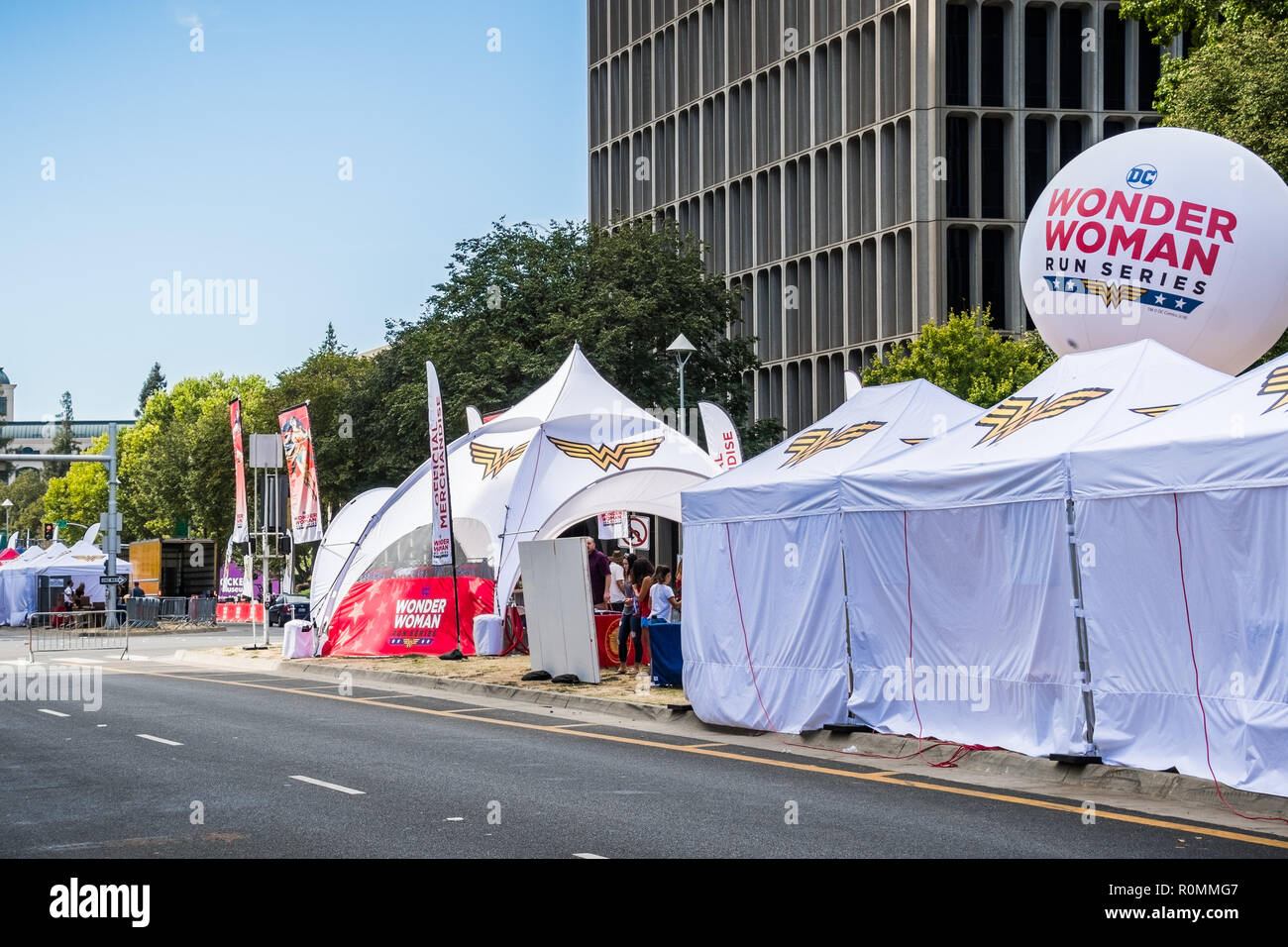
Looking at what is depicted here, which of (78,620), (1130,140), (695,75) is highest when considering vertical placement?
(695,75)

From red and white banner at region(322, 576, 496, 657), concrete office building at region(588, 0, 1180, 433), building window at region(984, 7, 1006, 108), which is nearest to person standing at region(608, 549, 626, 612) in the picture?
red and white banner at region(322, 576, 496, 657)

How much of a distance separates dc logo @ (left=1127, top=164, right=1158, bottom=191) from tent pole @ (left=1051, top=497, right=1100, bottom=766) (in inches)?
169

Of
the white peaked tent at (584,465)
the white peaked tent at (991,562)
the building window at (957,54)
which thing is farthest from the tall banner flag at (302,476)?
the building window at (957,54)

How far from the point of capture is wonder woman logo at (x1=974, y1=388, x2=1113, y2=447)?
13.5 metres

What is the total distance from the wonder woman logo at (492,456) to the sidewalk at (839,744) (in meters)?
4.44

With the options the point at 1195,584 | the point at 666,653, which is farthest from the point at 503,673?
the point at 1195,584

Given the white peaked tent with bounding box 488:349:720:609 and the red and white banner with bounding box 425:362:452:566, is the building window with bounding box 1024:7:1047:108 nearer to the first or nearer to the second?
the white peaked tent with bounding box 488:349:720:609

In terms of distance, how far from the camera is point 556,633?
21.3 meters

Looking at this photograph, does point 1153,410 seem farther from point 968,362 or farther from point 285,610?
point 968,362

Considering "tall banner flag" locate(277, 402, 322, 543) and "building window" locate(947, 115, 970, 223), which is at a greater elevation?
"building window" locate(947, 115, 970, 223)

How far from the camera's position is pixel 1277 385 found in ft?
36.3

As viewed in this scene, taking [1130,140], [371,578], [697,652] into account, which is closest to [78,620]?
[371,578]
